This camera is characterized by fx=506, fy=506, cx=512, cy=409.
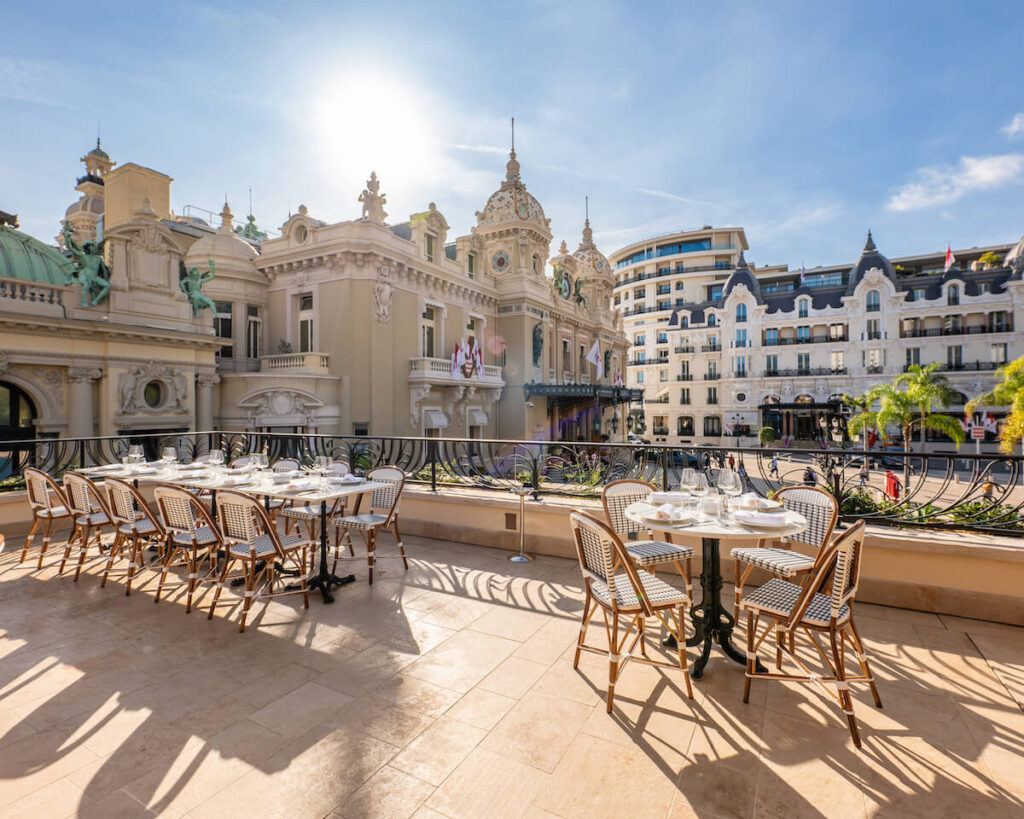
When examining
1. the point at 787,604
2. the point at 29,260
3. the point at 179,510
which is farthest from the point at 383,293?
the point at 787,604

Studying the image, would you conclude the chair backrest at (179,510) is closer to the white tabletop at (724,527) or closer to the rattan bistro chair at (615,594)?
Result: the rattan bistro chair at (615,594)

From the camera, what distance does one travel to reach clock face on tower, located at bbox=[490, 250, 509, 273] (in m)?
28.2

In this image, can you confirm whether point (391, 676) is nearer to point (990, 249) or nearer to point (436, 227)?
point (436, 227)

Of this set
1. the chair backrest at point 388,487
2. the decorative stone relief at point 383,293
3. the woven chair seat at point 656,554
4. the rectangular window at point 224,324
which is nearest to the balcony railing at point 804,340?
the decorative stone relief at point 383,293

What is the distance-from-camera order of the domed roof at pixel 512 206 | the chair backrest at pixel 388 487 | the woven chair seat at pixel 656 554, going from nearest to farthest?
the woven chair seat at pixel 656 554 → the chair backrest at pixel 388 487 → the domed roof at pixel 512 206

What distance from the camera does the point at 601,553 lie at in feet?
12.2

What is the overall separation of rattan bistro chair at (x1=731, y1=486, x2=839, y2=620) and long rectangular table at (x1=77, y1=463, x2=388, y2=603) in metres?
3.94

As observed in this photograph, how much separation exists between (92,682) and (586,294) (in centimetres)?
3908

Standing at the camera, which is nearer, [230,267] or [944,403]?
[230,267]

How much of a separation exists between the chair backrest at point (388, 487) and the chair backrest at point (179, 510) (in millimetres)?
1915

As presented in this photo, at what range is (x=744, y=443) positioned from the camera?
45.8 m

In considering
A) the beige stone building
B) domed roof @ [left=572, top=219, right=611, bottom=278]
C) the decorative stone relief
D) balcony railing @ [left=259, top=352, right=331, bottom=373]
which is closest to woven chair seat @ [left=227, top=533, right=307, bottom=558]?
the beige stone building

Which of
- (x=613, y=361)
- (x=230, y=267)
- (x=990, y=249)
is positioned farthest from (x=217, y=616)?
(x=990, y=249)

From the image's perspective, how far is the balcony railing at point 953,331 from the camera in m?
40.3
